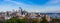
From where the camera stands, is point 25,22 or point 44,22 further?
point 44,22

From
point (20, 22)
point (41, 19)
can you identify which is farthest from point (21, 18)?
point (41, 19)

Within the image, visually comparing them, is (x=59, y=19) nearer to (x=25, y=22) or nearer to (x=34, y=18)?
(x=34, y=18)

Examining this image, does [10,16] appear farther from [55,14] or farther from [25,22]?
[55,14]

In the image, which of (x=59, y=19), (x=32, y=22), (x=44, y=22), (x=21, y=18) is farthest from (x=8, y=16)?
(x=59, y=19)

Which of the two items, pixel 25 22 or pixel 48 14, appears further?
pixel 48 14

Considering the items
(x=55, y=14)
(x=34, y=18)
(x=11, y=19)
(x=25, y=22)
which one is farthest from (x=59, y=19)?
(x=11, y=19)

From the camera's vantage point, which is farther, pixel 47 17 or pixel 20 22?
pixel 47 17

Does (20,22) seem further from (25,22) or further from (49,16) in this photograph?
(49,16)
